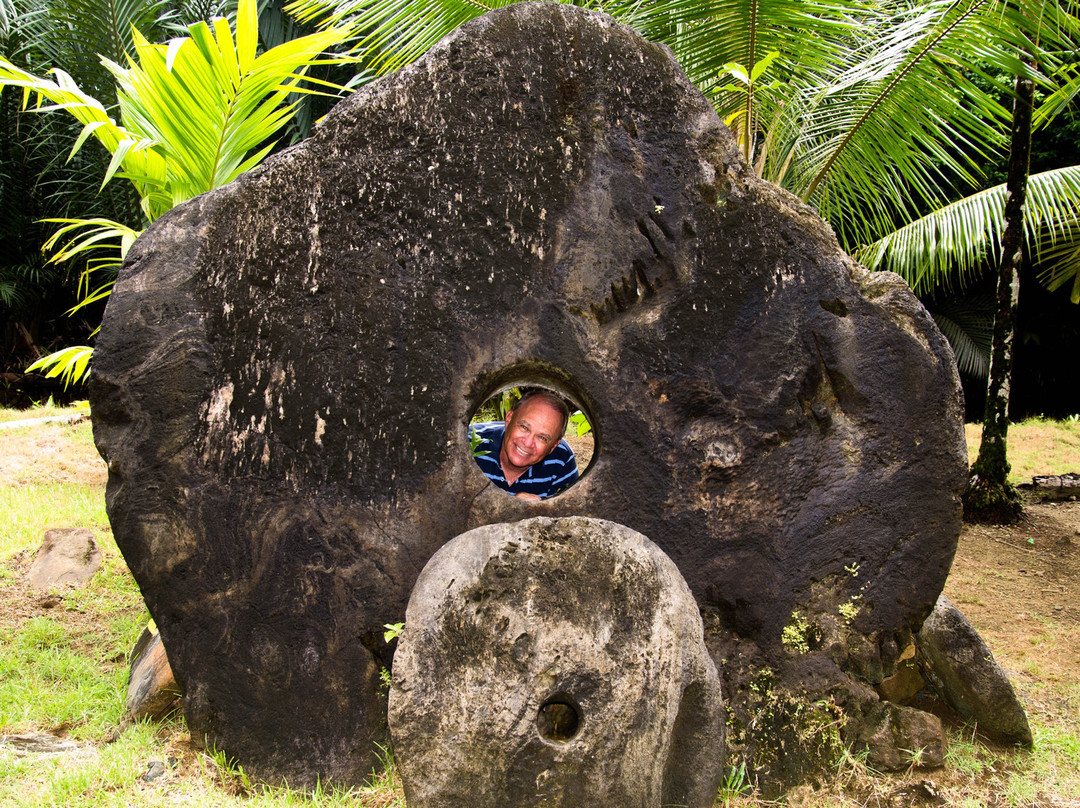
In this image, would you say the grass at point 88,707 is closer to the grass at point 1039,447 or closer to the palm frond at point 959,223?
the palm frond at point 959,223

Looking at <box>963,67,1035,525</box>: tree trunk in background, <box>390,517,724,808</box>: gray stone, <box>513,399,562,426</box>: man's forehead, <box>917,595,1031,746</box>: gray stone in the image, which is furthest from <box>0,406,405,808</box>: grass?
<box>963,67,1035,525</box>: tree trunk in background

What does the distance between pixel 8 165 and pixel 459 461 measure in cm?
1139

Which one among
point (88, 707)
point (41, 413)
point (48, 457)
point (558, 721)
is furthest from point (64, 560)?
point (41, 413)

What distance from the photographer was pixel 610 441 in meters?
2.67

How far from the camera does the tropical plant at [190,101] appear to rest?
340 cm

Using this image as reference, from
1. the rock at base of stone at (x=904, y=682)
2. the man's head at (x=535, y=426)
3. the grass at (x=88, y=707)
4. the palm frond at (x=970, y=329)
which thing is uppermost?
the palm frond at (x=970, y=329)

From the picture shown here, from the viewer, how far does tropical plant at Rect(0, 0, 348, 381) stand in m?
3.40

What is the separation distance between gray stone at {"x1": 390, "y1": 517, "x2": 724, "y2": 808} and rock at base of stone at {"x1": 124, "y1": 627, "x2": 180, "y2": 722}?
122cm

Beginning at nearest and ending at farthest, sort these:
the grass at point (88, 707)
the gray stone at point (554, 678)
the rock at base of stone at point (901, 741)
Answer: the gray stone at point (554, 678), the grass at point (88, 707), the rock at base of stone at point (901, 741)

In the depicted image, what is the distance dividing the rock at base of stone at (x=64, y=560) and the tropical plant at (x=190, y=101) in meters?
1.61

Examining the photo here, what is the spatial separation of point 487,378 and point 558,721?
1.01 meters

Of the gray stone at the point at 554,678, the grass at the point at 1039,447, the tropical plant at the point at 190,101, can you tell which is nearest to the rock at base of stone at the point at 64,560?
the tropical plant at the point at 190,101

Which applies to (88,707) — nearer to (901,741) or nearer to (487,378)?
(487,378)

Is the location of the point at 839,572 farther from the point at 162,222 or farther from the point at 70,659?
the point at 70,659
